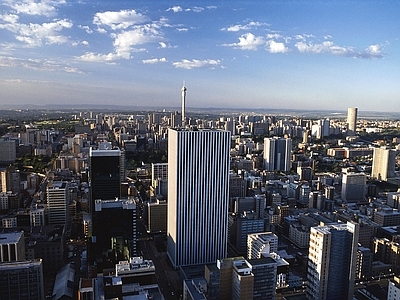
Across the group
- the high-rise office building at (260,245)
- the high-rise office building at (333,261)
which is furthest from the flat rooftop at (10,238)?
the high-rise office building at (333,261)

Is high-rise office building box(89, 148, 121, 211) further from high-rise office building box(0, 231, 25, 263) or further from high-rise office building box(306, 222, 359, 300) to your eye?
high-rise office building box(306, 222, 359, 300)

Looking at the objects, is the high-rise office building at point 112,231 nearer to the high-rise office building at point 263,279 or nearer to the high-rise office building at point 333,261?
the high-rise office building at point 263,279

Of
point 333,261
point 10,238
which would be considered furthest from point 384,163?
point 10,238

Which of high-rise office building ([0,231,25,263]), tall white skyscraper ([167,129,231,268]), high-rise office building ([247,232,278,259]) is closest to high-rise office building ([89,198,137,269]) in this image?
tall white skyscraper ([167,129,231,268])

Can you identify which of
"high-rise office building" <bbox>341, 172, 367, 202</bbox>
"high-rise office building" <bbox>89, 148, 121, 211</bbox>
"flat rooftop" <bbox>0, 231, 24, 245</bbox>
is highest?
"high-rise office building" <bbox>89, 148, 121, 211</bbox>

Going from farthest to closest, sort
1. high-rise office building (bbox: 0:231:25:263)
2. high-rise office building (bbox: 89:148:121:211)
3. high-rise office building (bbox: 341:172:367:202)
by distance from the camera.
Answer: high-rise office building (bbox: 341:172:367:202) < high-rise office building (bbox: 89:148:121:211) < high-rise office building (bbox: 0:231:25:263)

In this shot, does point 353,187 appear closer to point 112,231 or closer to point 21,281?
point 112,231
